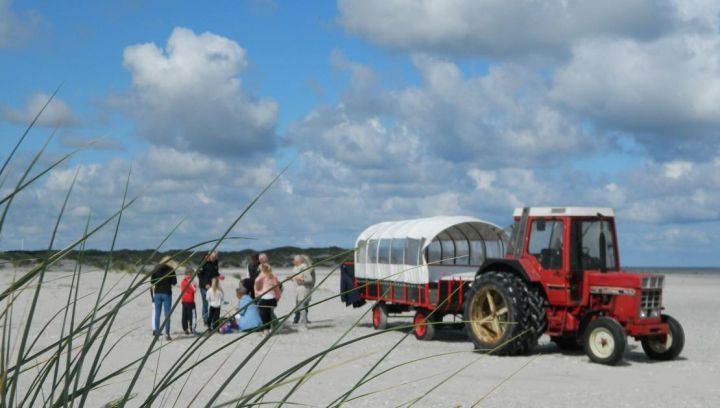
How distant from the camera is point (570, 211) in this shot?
12.6 meters

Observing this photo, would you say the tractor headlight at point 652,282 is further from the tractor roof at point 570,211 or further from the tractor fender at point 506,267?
the tractor fender at point 506,267

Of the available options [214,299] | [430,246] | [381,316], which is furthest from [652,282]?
[214,299]

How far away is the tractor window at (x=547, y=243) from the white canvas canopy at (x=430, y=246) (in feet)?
8.03

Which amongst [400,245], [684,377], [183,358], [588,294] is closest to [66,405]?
[183,358]

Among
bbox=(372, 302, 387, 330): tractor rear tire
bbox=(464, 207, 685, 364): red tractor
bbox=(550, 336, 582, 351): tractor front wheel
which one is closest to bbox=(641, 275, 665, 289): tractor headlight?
bbox=(464, 207, 685, 364): red tractor

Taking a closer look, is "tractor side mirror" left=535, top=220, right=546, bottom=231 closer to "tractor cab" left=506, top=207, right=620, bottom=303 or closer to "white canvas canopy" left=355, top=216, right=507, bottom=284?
"tractor cab" left=506, top=207, right=620, bottom=303

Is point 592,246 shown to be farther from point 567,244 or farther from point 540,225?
point 540,225

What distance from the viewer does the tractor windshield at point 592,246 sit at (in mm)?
12633

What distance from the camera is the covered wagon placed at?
14.7m

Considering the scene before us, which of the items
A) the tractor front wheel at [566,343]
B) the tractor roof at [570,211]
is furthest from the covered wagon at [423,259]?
the tractor roof at [570,211]

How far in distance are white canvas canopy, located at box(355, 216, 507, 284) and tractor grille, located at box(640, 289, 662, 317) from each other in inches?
140

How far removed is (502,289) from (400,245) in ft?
12.9

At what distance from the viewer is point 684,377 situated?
1080cm

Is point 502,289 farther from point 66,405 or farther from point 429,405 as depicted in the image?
point 66,405
